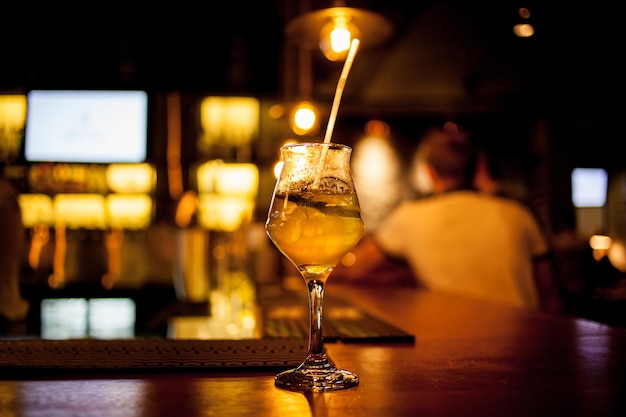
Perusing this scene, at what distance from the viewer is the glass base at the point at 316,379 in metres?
0.71

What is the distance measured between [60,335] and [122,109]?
387 centimetres

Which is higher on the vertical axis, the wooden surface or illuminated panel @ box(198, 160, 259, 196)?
illuminated panel @ box(198, 160, 259, 196)

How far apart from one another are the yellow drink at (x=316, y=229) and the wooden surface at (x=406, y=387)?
0.16 meters

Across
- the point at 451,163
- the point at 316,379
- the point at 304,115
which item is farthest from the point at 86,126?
the point at 316,379

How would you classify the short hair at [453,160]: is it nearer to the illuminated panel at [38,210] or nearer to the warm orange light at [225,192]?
the warm orange light at [225,192]

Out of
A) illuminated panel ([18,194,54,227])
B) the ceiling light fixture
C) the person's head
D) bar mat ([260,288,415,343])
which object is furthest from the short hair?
illuminated panel ([18,194,54,227])

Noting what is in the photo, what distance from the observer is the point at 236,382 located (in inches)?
29.8

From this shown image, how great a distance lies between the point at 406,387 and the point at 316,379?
4.4 inches

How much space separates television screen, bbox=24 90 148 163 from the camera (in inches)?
181

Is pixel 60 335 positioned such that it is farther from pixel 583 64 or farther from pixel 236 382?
pixel 583 64

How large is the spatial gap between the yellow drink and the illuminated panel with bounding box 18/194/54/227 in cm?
425

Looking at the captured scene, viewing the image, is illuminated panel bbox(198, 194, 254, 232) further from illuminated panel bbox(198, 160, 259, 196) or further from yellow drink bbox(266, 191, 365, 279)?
A: yellow drink bbox(266, 191, 365, 279)

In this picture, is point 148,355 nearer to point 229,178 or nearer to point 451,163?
point 451,163

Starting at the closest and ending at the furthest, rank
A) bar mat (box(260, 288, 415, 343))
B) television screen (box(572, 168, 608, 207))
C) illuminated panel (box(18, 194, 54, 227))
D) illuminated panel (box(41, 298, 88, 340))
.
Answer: bar mat (box(260, 288, 415, 343)), illuminated panel (box(41, 298, 88, 340)), illuminated panel (box(18, 194, 54, 227)), television screen (box(572, 168, 608, 207))
